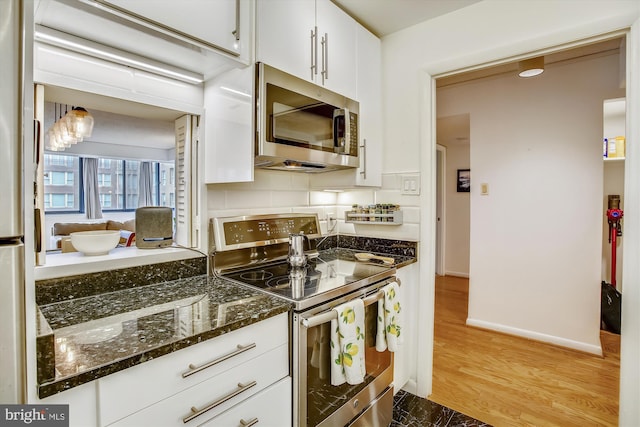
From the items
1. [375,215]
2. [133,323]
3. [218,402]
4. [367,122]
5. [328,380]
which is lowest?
[328,380]

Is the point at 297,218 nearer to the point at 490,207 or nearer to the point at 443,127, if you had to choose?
the point at 490,207

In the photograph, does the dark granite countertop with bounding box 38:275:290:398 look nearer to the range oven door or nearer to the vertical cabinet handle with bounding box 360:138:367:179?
the range oven door

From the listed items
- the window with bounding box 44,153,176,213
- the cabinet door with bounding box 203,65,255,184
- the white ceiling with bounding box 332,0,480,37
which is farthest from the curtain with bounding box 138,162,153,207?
the white ceiling with bounding box 332,0,480,37

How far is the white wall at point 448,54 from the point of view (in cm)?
147

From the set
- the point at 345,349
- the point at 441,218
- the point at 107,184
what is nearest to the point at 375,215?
the point at 345,349

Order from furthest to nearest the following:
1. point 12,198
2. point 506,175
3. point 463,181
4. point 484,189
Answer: point 463,181, point 484,189, point 506,175, point 12,198

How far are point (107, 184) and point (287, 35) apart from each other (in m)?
2.81

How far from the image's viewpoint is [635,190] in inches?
55.8

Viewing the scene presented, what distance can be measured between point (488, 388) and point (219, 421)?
188cm

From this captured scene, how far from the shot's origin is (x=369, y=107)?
199cm

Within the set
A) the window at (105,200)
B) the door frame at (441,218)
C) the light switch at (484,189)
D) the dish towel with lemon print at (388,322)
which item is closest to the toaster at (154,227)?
the dish towel with lemon print at (388,322)

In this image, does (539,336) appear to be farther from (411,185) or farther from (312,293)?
(312,293)

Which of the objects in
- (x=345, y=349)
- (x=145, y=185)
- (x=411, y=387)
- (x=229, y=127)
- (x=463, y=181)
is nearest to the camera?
(x=345, y=349)

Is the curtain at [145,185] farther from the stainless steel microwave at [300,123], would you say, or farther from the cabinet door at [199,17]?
the cabinet door at [199,17]
